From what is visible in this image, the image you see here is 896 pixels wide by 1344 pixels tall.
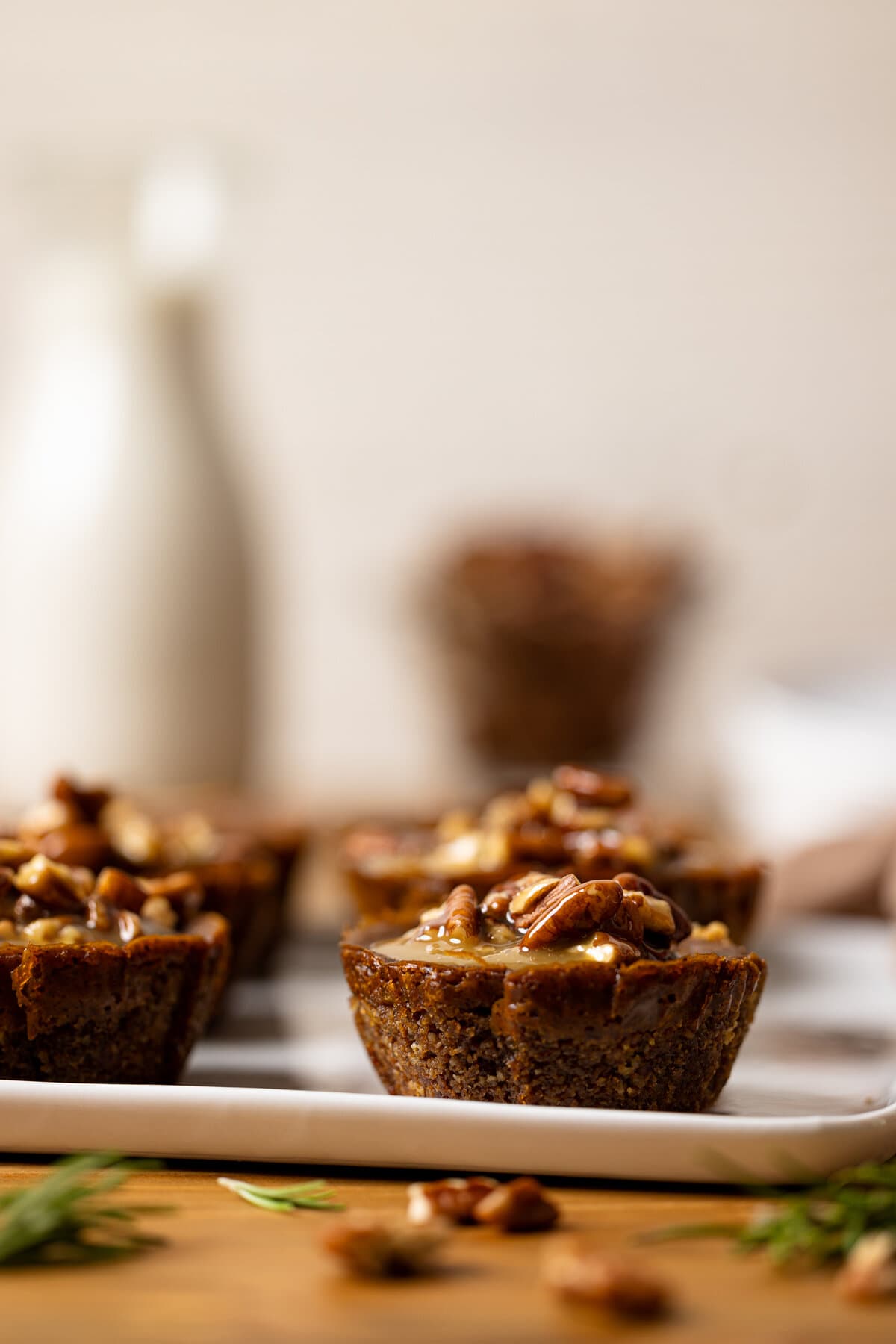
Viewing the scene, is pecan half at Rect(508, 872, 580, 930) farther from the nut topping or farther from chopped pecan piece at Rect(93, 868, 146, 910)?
chopped pecan piece at Rect(93, 868, 146, 910)

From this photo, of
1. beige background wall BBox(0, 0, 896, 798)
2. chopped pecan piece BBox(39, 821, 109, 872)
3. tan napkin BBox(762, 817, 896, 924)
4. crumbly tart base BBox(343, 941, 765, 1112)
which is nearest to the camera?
crumbly tart base BBox(343, 941, 765, 1112)

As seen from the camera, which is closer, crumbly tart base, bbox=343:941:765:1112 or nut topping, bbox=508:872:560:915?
crumbly tart base, bbox=343:941:765:1112

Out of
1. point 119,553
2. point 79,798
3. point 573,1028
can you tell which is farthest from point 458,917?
point 119,553

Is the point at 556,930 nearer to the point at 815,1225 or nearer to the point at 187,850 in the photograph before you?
the point at 815,1225

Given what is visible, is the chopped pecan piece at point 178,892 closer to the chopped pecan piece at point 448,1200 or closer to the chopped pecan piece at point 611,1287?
the chopped pecan piece at point 448,1200

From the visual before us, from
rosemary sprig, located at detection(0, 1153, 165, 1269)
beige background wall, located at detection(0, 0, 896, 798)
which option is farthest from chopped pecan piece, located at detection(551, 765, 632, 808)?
beige background wall, located at detection(0, 0, 896, 798)

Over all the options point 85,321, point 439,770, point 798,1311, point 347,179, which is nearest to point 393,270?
point 347,179

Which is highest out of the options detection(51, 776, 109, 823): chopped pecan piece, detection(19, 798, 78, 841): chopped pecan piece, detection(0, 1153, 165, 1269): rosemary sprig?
detection(51, 776, 109, 823): chopped pecan piece

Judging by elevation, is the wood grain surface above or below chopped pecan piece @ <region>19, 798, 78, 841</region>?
below
